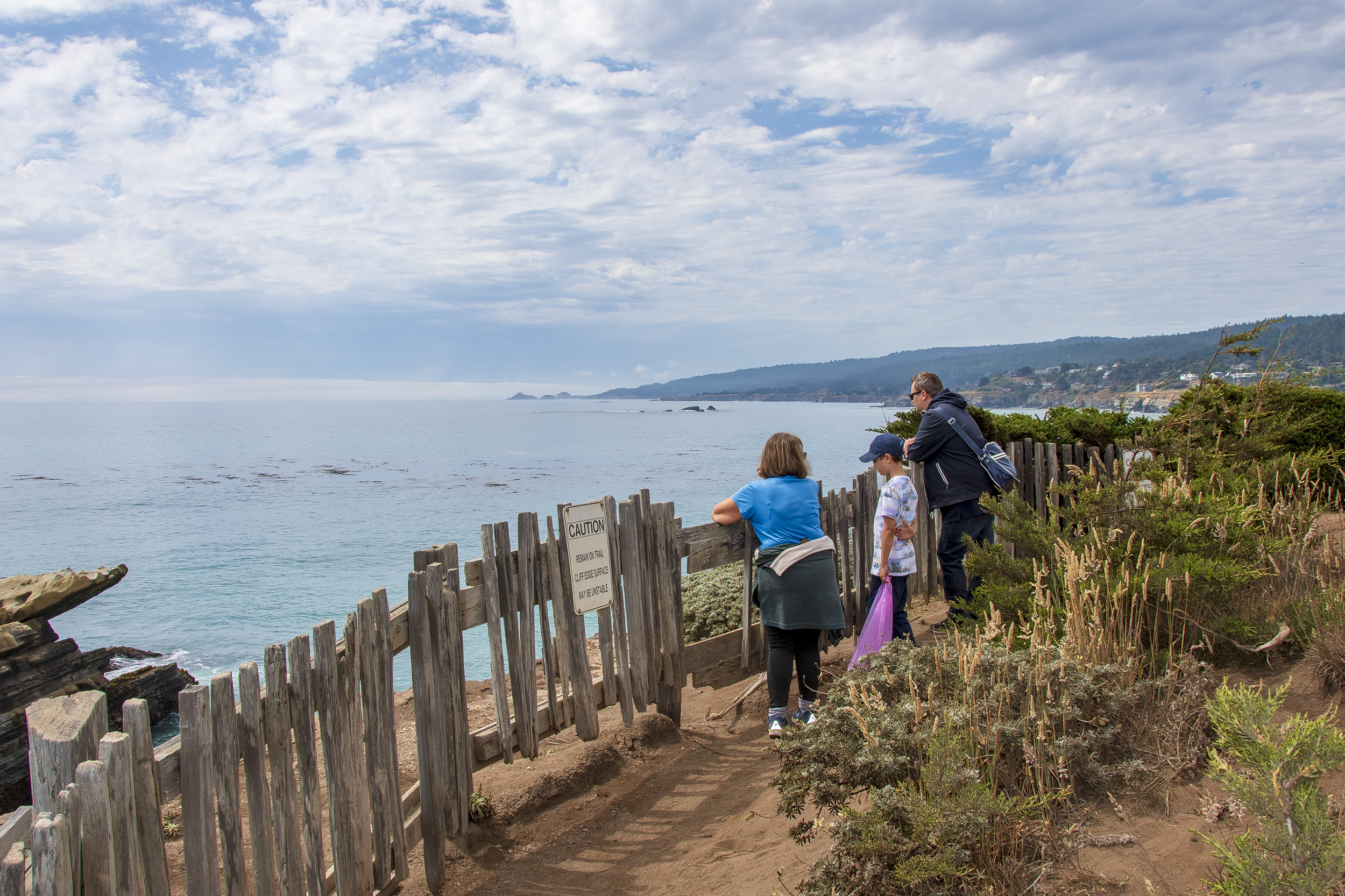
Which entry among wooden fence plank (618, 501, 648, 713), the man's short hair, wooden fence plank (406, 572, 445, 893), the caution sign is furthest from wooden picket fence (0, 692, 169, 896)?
the man's short hair

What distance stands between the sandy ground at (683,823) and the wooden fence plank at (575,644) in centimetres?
29

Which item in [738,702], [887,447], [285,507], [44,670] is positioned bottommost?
[285,507]

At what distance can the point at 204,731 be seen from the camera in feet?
9.97

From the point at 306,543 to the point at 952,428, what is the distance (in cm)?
2601

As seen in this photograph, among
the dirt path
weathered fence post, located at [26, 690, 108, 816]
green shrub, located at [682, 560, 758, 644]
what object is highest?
weathered fence post, located at [26, 690, 108, 816]

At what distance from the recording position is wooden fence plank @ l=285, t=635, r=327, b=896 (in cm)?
348

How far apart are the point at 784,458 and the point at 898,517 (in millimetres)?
1121

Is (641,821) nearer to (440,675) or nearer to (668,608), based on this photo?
(668,608)

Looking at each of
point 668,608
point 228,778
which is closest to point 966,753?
point 228,778

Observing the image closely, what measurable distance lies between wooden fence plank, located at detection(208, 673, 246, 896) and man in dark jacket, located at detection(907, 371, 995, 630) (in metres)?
5.10

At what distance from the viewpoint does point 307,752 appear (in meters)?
3.55

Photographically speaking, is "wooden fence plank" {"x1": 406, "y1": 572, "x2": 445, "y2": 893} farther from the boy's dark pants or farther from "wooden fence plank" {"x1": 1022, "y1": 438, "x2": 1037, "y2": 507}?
"wooden fence plank" {"x1": 1022, "y1": 438, "x2": 1037, "y2": 507}

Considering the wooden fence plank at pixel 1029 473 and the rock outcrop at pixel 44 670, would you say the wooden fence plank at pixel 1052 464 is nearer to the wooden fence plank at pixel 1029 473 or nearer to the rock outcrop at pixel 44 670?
the wooden fence plank at pixel 1029 473

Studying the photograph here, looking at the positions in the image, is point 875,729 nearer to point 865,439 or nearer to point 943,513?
point 943,513
